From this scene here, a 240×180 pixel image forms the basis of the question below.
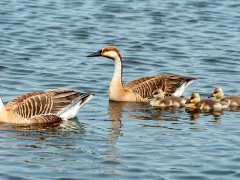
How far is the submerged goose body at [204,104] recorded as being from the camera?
16875 mm

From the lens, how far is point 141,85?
59.4 ft

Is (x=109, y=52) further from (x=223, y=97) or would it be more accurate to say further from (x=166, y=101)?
(x=223, y=97)

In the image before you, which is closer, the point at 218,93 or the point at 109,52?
the point at 218,93

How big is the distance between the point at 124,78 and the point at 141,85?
1.81 meters

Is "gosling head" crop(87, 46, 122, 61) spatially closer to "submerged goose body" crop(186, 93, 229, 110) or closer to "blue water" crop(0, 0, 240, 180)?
"blue water" crop(0, 0, 240, 180)

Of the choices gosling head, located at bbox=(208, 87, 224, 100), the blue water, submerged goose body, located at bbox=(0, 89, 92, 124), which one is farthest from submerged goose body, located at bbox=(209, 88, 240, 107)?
submerged goose body, located at bbox=(0, 89, 92, 124)

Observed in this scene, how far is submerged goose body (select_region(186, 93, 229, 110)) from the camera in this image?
16.9 metres

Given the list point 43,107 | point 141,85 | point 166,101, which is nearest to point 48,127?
point 43,107

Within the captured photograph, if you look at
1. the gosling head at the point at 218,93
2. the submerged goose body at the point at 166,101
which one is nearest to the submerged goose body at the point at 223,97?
the gosling head at the point at 218,93

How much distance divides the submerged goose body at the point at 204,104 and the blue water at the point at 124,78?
234 millimetres

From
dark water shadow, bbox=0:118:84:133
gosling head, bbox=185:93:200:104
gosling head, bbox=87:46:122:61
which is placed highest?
gosling head, bbox=87:46:122:61

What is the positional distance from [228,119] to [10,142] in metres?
4.42

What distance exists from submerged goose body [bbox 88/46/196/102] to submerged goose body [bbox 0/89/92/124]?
2.18 metres

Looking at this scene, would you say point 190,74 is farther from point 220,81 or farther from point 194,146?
point 194,146
